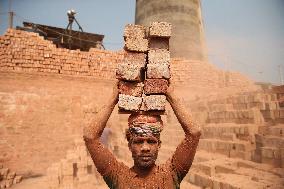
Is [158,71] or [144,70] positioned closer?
[158,71]

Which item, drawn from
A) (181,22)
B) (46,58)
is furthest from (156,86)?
(181,22)

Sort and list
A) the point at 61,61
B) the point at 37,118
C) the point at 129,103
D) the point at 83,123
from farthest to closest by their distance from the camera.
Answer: the point at 61,61
the point at 83,123
the point at 37,118
the point at 129,103

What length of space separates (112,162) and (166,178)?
1.67 feet

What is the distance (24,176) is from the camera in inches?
407

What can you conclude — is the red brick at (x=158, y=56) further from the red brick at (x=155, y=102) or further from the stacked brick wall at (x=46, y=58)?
the stacked brick wall at (x=46, y=58)

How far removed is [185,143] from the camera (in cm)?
229

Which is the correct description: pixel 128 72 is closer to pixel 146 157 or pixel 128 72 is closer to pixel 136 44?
pixel 136 44

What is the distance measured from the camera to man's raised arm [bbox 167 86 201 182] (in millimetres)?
2271

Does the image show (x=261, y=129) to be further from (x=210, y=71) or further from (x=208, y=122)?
(x=210, y=71)

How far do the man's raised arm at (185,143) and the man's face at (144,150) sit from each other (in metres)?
0.22

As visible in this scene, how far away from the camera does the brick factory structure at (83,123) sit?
7.20m

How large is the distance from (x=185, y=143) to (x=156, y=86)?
0.59 m

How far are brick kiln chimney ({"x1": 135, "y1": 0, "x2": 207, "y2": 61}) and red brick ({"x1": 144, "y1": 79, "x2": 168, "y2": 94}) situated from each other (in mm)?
18285

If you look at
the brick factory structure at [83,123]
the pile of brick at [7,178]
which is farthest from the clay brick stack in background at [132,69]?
the pile of brick at [7,178]
